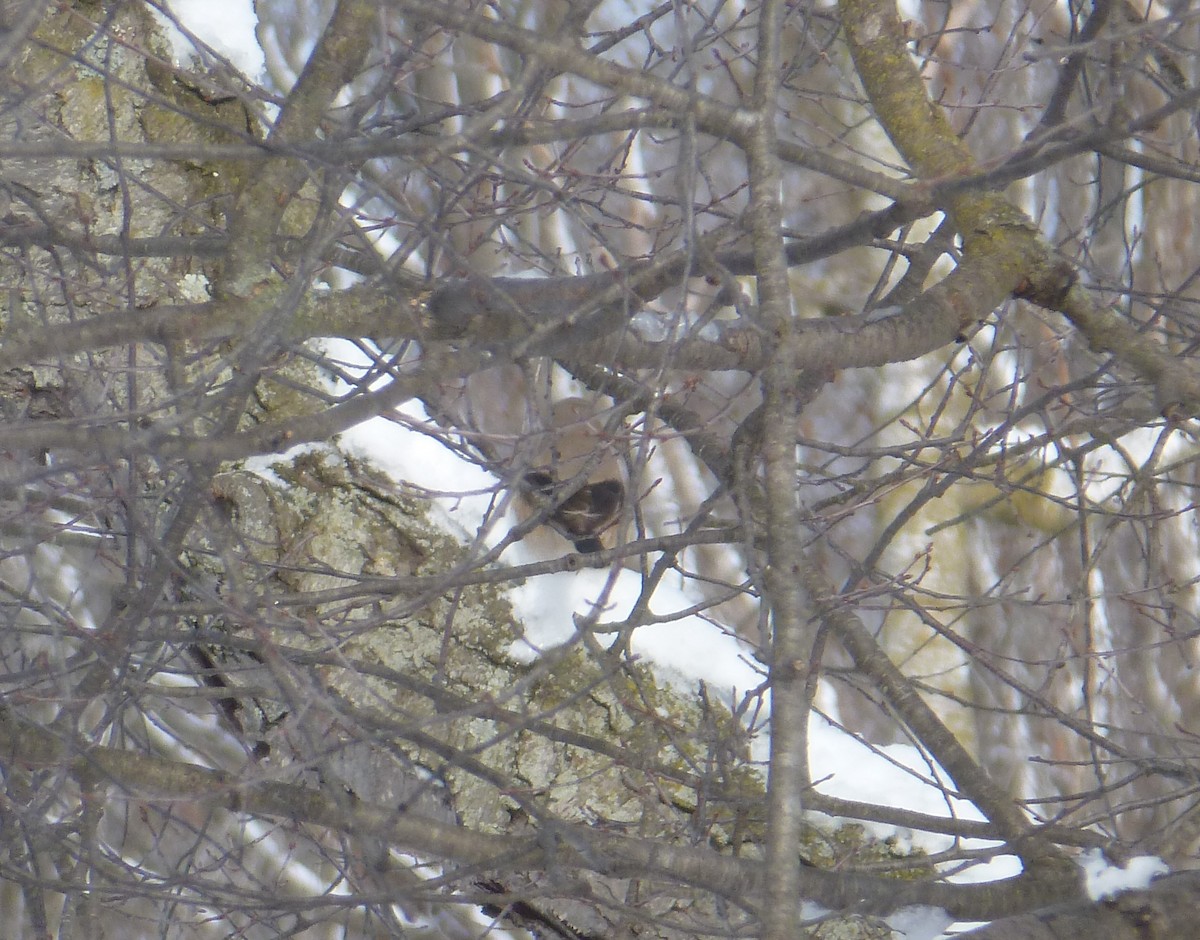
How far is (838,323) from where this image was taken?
1647 millimetres

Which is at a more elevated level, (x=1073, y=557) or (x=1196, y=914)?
(x=1073, y=557)

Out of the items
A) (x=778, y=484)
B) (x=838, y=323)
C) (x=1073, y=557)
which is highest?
(x=1073, y=557)

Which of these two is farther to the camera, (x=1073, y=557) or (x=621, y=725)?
(x=1073, y=557)

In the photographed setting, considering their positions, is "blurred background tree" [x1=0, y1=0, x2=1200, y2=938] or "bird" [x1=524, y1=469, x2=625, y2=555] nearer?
"blurred background tree" [x1=0, y1=0, x2=1200, y2=938]

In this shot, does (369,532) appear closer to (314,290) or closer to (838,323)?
(314,290)

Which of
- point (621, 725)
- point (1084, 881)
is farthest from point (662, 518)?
point (1084, 881)

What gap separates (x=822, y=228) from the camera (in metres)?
3.86

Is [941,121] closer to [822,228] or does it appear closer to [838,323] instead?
[838,323]

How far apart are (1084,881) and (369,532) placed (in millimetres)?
1701

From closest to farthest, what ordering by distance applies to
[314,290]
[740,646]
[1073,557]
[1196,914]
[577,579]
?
1. [1196,914]
2. [314,290]
3. [577,579]
4. [740,646]
5. [1073,557]

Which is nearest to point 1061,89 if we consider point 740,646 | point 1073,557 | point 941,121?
point 941,121

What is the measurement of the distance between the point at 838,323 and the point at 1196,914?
3.01 ft

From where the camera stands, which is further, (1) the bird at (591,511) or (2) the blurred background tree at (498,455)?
(1) the bird at (591,511)

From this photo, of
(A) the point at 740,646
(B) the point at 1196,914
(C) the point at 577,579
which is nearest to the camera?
(B) the point at 1196,914
